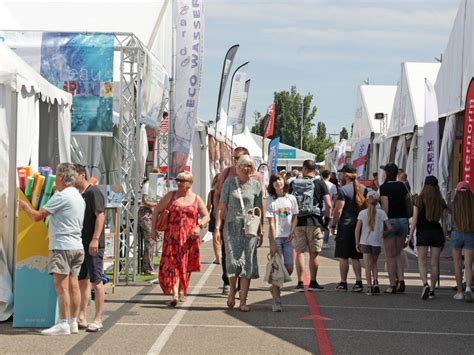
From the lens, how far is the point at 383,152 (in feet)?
93.3

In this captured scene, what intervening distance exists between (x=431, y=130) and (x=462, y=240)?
521 centimetres

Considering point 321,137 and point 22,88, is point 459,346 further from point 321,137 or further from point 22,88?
point 321,137

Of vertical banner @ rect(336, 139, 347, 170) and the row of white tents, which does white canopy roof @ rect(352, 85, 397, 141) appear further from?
vertical banner @ rect(336, 139, 347, 170)

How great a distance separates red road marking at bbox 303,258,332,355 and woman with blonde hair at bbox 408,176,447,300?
1.66 meters

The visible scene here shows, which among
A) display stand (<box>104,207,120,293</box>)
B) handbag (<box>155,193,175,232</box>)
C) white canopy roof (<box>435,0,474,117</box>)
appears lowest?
display stand (<box>104,207,120,293</box>)

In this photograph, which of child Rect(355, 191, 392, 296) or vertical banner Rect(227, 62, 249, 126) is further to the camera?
vertical banner Rect(227, 62, 249, 126)

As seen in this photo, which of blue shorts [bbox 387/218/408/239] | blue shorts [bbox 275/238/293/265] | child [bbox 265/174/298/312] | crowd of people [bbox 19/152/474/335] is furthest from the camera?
blue shorts [bbox 387/218/408/239]

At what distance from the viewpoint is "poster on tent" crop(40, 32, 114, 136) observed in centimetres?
1395

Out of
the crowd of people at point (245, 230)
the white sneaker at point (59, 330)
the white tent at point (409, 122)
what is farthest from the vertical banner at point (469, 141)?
the white sneaker at point (59, 330)

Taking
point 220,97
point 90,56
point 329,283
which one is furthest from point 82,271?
point 220,97

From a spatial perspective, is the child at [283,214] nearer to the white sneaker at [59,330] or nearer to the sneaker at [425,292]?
the sneaker at [425,292]

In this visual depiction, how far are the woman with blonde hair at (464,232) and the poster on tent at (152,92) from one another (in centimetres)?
481

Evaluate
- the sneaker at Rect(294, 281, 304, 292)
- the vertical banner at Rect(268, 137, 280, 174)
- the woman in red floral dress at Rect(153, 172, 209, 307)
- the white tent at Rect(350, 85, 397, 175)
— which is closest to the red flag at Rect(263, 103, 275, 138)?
the vertical banner at Rect(268, 137, 280, 174)

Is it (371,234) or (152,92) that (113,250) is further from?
(371,234)
